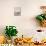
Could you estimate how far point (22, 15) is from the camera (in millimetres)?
2992

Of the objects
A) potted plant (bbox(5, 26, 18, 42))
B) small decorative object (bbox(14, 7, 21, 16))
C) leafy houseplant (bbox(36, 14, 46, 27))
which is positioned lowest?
potted plant (bbox(5, 26, 18, 42))

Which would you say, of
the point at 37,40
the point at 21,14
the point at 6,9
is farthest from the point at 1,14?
the point at 37,40

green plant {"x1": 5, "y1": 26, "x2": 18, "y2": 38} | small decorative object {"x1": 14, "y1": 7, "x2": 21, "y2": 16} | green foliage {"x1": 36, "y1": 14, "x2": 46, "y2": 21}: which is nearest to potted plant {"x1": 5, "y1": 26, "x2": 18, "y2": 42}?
green plant {"x1": 5, "y1": 26, "x2": 18, "y2": 38}

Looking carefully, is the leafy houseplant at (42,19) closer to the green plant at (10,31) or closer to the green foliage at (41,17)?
the green foliage at (41,17)

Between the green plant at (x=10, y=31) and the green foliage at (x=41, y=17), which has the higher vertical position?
the green foliage at (x=41, y=17)

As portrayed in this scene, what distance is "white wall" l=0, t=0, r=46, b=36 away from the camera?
2.99 meters

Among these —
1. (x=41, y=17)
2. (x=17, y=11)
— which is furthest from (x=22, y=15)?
(x=41, y=17)

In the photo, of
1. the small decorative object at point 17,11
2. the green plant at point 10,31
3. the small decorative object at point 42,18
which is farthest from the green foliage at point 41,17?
the green plant at point 10,31

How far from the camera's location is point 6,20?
300 centimetres

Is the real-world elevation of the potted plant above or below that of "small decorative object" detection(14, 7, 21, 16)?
below

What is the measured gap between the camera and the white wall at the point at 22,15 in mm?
2986

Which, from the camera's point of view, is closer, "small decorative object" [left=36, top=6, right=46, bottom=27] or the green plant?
the green plant

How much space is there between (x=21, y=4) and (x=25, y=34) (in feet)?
1.66

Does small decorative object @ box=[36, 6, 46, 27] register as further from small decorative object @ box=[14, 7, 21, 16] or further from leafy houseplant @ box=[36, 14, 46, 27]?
small decorative object @ box=[14, 7, 21, 16]
